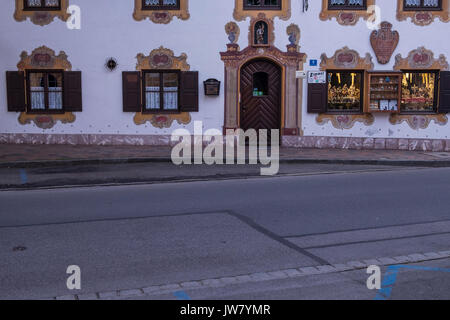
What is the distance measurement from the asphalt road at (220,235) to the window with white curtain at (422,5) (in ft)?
25.5

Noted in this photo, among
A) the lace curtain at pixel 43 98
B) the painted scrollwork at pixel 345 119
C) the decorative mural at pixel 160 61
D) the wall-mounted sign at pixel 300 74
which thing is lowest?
the painted scrollwork at pixel 345 119

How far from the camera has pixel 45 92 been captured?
16.5 metres

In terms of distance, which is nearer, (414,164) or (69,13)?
(414,164)

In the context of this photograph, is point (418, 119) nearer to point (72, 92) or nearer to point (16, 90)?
point (72, 92)

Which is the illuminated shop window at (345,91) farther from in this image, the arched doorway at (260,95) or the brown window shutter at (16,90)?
the brown window shutter at (16,90)

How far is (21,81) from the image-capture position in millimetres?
16219

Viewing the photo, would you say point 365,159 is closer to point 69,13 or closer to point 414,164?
point 414,164

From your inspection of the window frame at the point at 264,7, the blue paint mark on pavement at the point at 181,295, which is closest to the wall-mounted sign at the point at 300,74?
the window frame at the point at 264,7

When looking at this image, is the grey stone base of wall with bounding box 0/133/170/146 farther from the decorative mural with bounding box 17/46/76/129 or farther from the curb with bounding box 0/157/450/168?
the curb with bounding box 0/157/450/168

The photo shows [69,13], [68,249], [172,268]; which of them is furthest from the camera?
[69,13]

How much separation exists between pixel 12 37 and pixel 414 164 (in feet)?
39.3

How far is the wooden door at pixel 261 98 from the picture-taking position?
16484mm
